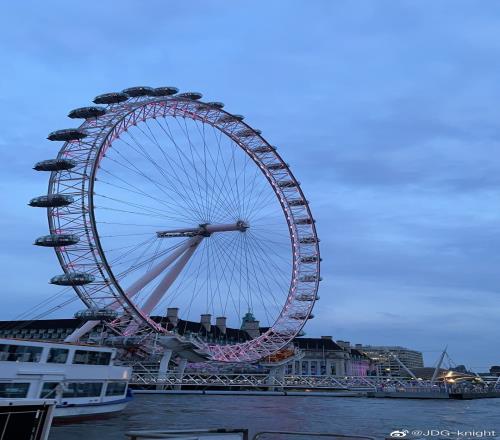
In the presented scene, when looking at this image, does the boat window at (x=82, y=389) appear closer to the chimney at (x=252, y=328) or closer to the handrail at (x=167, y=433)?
the handrail at (x=167, y=433)

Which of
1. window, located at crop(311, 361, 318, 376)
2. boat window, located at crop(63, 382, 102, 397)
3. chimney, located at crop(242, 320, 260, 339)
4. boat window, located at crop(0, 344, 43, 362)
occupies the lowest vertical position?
boat window, located at crop(63, 382, 102, 397)

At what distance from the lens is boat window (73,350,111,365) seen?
33625mm

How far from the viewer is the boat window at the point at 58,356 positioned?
1245 inches

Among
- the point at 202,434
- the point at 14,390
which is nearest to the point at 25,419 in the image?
the point at 202,434

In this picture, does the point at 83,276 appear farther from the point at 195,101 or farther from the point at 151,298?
the point at 195,101

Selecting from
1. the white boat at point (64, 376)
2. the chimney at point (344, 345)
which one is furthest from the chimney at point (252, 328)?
the white boat at point (64, 376)

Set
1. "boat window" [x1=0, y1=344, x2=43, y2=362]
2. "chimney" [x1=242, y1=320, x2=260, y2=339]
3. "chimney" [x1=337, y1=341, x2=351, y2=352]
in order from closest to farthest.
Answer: "boat window" [x1=0, y1=344, x2=43, y2=362] < "chimney" [x1=242, y1=320, x2=260, y2=339] < "chimney" [x1=337, y1=341, x2=351, y2=352]

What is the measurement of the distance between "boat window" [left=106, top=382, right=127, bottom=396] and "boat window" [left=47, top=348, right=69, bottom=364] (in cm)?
463

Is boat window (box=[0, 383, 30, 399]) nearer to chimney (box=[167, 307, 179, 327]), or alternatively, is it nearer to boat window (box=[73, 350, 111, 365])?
boat window (box=[73, 350, 111, 365])

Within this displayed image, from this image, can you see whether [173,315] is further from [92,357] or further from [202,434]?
[202,434]

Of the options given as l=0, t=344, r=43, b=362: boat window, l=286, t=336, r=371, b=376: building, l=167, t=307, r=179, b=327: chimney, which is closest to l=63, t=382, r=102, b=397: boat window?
l=0, t=344, r=43, b=362: boat window

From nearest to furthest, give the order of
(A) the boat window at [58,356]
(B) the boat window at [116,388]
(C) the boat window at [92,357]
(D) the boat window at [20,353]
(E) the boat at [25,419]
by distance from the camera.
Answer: (E) the boat at [25,419] < (D) the boat window at [20,353] < (A) the boat window at [58,356] < (C) the boat window at [92,357] < (B) the boat window at [116,388]

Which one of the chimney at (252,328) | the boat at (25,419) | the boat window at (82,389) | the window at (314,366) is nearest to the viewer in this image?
the boat at (25,419)

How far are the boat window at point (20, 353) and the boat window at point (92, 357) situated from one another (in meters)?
2.94
